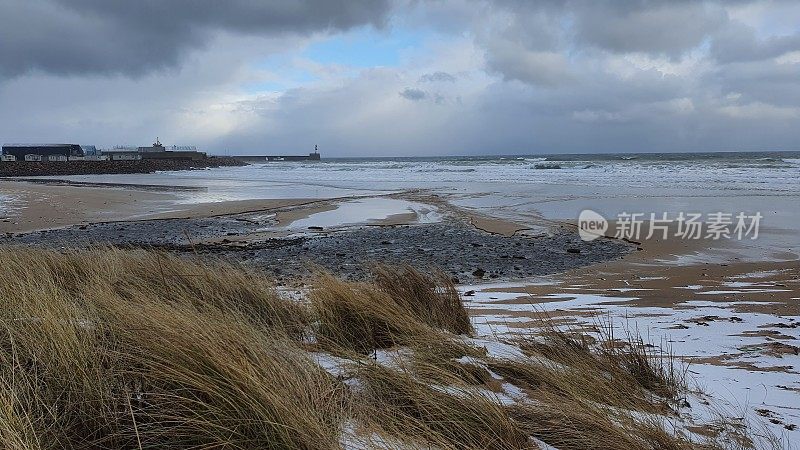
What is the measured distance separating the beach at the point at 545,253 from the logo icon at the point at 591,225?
322mm

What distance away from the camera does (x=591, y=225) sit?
46.2 ft

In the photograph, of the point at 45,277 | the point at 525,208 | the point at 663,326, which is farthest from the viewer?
the point at 525,208

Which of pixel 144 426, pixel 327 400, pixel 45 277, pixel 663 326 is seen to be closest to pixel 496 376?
pixel 327 400

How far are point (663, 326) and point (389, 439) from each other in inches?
150

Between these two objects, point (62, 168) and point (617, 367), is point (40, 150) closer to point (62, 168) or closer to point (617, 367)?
point (62, 168)

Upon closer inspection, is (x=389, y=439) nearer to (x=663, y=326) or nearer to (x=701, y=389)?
(x=701, y=389)

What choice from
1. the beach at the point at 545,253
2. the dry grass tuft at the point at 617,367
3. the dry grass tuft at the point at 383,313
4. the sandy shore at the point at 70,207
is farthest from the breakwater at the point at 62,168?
the dry grass tuft at the point at 617,367

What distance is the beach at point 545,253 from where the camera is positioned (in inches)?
175

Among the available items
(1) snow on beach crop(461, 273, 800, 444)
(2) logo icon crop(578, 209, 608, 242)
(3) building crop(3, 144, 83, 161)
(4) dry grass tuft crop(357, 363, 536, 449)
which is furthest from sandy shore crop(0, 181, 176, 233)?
(3) building crop(3, 144, 83, 161)

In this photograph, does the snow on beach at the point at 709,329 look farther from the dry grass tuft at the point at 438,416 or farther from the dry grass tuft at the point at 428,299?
the dry grass tuft at the point at 438,416

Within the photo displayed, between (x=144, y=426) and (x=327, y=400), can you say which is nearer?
(x=144, y=426)

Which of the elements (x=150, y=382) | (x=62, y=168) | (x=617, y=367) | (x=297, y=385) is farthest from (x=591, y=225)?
(x=62, y=168)

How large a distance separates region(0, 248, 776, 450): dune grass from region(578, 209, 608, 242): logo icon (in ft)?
28.6

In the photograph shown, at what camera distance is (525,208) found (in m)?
18.4
